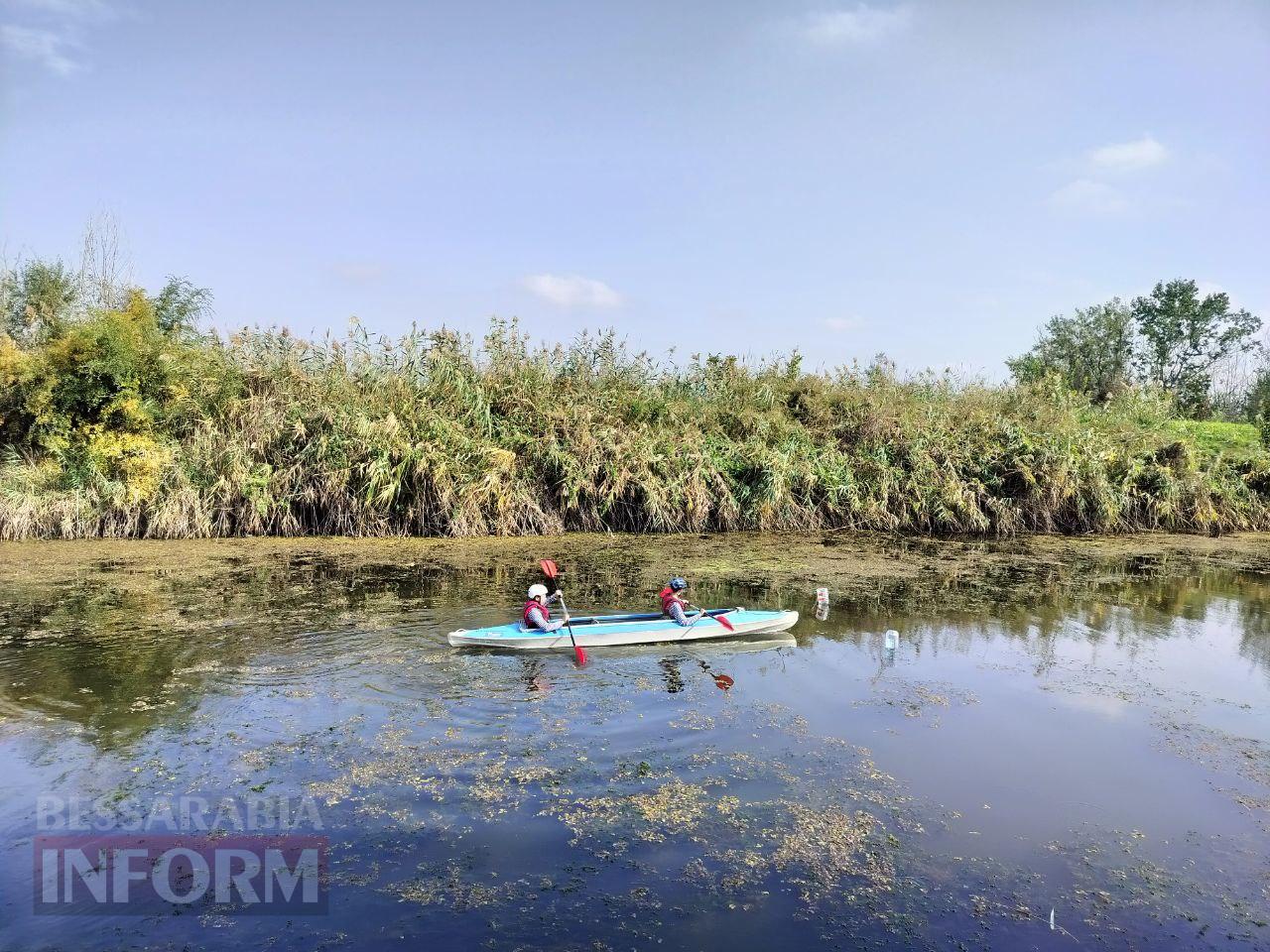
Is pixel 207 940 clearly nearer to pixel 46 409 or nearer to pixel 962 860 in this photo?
pixel 962 860

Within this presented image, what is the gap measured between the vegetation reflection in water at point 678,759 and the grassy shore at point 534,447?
3153 mm

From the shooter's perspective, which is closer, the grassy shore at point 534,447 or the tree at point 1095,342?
the grassy shore at point 534,447

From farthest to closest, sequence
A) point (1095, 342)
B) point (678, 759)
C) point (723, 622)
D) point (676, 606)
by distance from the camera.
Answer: point (1095, 342), point (723, 622), point (676, 606), point (678, 759)

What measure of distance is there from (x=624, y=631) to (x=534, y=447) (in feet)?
22.2

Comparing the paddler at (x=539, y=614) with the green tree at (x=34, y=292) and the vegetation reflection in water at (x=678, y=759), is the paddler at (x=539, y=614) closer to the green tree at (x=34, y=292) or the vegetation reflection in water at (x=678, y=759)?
the vegetation reflection in water at (x=678, y=759)

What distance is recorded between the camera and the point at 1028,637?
26.9ft

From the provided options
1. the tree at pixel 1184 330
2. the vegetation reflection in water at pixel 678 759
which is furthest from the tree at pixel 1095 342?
the vegetation reflection in water at pixel 678 759

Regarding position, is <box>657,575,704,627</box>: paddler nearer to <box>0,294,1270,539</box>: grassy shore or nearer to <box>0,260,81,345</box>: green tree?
<box>0,294,1270,539</box>: grassy shore

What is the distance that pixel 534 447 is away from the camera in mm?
13820

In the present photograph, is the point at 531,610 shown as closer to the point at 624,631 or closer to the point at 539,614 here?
the point at 539,614

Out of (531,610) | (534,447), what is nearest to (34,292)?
(534,447)

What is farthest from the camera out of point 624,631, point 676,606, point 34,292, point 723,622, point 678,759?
point 34,292

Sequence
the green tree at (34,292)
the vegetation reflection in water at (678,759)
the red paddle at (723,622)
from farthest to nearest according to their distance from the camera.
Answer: the green tree at (34,292) < the red paddle at (723,622) < the vegetation reflection in water at (678,759)

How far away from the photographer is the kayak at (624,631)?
723cm
